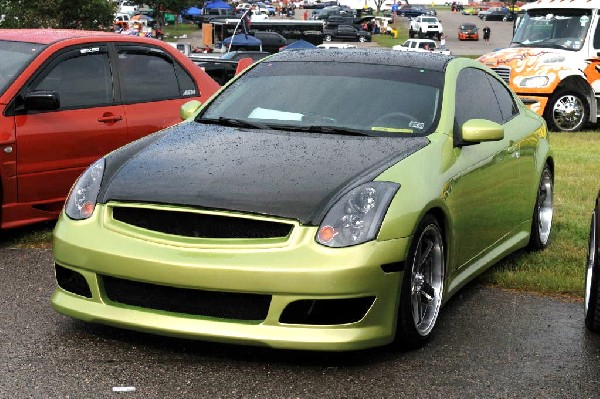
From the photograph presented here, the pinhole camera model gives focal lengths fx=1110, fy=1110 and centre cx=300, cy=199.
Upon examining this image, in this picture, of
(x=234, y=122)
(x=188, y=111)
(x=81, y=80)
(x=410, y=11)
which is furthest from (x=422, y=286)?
(x=410, y=11)

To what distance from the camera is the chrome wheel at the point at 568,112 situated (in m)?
17.5

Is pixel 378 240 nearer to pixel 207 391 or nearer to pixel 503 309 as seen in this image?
pixel 207 391

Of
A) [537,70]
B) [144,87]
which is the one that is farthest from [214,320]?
[537,70]

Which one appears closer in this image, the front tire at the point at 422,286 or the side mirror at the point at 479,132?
the front tire at the point at 422,286

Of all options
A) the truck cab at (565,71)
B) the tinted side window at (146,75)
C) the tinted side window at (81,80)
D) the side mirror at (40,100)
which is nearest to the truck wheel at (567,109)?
the truck cab at (565,71)

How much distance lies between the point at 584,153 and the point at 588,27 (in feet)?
14.4

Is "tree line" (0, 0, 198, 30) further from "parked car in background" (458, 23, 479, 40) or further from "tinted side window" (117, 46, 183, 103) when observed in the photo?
"parked car in background" (458, 23, 479, 40)

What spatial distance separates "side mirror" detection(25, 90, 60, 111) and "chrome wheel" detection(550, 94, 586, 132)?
448 inches

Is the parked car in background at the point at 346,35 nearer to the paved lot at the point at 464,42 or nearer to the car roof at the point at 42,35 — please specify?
the paved lot at the point at 464,42

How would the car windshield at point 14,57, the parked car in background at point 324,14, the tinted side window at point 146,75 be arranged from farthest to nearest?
the parked car in background at point 324,14, the tinted side window at point 146,75, the car windshield at point 14,57

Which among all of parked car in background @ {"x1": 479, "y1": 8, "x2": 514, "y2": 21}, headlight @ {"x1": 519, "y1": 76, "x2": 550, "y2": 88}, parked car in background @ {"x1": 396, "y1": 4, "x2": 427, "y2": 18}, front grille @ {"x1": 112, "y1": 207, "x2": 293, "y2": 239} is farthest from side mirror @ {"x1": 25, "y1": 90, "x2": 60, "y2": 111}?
parked car in background @ {"x1": 396, "y1": 4, "x2": 427, "y2": 18}

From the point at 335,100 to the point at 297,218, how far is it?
1507 mm

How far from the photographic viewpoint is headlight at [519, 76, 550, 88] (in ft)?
57.2

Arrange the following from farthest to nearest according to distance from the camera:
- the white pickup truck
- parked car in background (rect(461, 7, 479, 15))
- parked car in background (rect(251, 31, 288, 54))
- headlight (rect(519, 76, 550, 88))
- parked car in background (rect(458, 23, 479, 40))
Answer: parked car in background (rect(461, 7, 479, 15)) → parked car in background (rect(458, 23, 479, 40)) → the white pickup truck → parked car in background (rect(251, 31, 288, 54)) → headlight (rect(519, 76, 550, 88))
